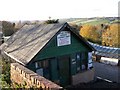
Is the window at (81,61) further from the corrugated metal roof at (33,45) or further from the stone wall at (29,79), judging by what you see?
the stone wall at (29,79)

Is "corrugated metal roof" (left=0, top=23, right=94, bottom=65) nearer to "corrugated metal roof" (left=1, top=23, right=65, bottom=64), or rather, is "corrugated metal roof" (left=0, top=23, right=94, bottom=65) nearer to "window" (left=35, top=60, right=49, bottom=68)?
"corrugated metal roof" (left=1, top=23, right=65, bottom=64)

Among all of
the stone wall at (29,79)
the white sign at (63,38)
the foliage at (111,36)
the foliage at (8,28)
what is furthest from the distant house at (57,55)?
the foliage at (111,36)

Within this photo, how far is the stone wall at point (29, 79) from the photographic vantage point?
6203 millimetres

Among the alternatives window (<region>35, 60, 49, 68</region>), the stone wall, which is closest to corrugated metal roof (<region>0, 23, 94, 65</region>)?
window (<region>35, 60, 49, 68</region>)

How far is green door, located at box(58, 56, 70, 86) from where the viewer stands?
15.9 metres

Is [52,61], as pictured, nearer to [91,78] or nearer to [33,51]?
[33,51]

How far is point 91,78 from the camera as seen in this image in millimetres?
18078

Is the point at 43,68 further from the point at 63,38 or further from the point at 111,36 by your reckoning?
the point at 111,36

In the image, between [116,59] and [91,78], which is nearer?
[91,78]

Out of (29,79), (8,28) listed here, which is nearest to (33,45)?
(29,79)

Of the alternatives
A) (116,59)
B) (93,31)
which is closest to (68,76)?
(116,59)

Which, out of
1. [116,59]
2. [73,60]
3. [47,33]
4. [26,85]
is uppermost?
[47,33]

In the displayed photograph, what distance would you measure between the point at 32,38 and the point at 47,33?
4.64 feet

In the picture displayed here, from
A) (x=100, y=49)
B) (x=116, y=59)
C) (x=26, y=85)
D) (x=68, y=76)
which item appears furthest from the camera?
(x=100, y=49)
